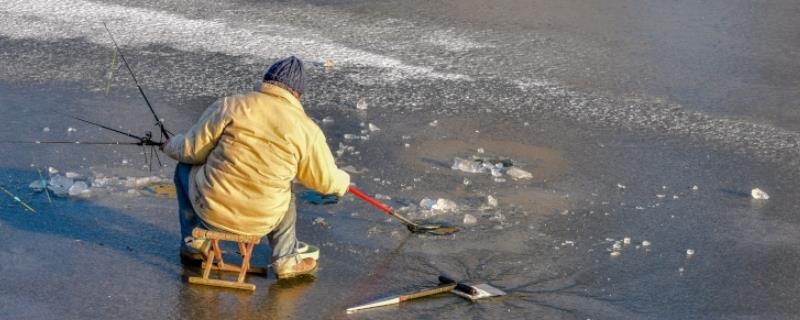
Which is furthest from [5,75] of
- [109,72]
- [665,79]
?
[665,79]

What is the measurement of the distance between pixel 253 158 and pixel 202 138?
0.27 meters

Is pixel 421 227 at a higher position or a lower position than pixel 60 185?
higher

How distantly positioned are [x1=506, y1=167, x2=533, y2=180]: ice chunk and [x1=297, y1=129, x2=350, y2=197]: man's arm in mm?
1995

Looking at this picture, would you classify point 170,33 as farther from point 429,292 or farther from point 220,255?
point 429,292

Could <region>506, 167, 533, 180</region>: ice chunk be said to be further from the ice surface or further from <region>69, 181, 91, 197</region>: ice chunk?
<region>69, 181, 91, 197</region>: ice chunk

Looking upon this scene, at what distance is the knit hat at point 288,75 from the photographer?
5.55 metres

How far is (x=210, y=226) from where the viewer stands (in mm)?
5676

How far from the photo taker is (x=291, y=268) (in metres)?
5.80

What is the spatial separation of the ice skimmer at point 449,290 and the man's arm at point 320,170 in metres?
0.57

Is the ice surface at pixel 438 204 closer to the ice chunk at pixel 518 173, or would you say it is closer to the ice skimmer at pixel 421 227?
the ice skimmer at pixel 421 227

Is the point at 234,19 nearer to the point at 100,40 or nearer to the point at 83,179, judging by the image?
the point at 100,40

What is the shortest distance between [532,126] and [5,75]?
421 centimetres

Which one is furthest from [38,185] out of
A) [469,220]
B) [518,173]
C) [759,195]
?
[759,195]

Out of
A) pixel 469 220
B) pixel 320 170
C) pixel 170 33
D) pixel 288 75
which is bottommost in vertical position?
pixel 170 33
